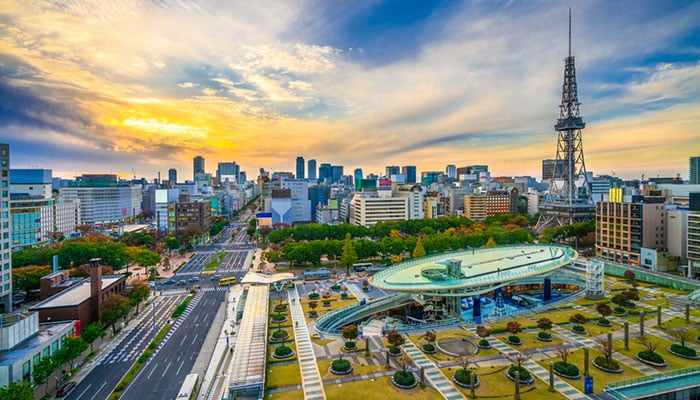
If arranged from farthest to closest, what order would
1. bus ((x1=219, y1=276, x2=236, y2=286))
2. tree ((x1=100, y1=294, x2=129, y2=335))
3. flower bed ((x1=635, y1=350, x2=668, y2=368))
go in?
bus ((x1=219, y1=276, x2=236, y2=286)), tree ((x1=100, y1=294, x2=129, y2=335)), flower bed ((x1=635, y1=350, x2=668, y2=368))

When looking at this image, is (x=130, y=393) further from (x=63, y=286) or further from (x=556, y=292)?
(x=556, y=292)

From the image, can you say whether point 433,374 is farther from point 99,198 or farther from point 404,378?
point 99,198

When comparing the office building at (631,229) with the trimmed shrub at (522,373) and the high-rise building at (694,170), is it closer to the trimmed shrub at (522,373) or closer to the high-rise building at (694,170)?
the trimmed shrub at (522,373)

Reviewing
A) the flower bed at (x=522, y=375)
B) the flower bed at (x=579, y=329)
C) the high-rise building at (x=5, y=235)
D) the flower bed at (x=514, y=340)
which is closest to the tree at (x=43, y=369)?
the high-rise building at (x=5, y=235)

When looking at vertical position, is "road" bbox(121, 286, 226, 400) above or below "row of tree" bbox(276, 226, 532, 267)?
below

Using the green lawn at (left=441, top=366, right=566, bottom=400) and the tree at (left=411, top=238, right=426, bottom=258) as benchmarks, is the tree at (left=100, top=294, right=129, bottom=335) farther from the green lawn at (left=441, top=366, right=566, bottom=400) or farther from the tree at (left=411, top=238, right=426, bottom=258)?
the tree at (left=411, top=238, right=426, bottom=258)

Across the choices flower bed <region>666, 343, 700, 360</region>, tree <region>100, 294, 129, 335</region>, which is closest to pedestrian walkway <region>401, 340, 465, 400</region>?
flower bed <region>666, 343, 700, 360</region>

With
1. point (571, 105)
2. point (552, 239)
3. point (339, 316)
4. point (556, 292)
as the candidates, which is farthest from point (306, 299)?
point (571, 105)
